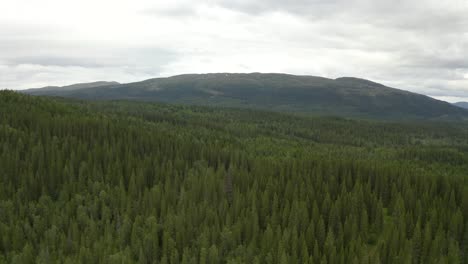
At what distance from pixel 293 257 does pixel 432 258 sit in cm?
989

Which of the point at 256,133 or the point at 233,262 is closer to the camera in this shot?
the point at 233,262

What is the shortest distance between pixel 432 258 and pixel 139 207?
81.5ft

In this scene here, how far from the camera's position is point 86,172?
46.9 meters

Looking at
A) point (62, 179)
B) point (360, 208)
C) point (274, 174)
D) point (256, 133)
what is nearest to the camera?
point (360, 208)

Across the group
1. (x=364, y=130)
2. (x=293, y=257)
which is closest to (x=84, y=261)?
(x=293, y=257)

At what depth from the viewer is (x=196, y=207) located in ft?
118

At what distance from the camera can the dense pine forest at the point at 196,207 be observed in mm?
28953

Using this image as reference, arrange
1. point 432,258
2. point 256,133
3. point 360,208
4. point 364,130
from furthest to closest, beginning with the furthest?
point 364,130 < point 256,133 < point 360,208 < point 432,258

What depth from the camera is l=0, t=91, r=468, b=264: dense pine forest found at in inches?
1140

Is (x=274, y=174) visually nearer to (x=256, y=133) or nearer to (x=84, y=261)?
(x=84, y=261)

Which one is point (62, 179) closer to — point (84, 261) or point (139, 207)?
point (139, 207)

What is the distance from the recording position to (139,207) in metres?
37.6

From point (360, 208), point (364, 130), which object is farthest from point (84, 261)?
point (364, 130)

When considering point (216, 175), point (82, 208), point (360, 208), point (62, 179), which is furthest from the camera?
point (216, 175)
